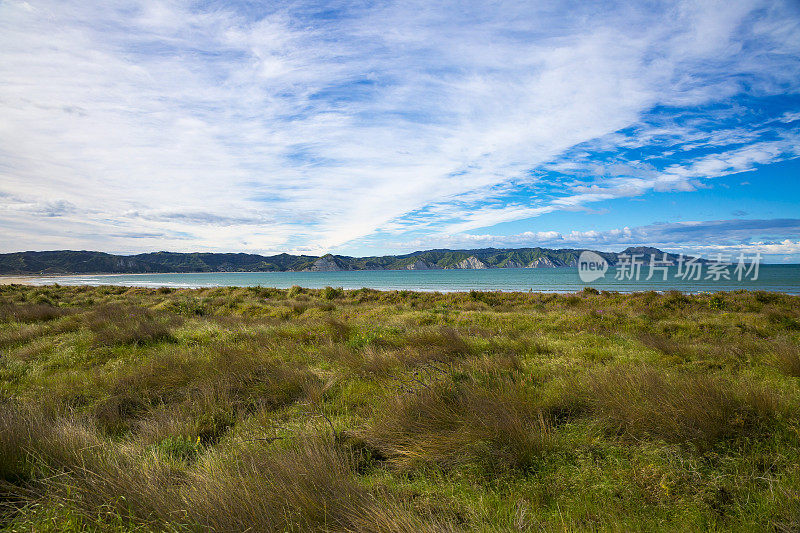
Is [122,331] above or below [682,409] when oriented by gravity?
below

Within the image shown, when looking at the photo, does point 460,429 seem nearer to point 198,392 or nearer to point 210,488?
point 210,488

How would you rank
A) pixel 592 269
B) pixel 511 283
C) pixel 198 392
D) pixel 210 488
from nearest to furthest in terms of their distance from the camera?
pixel 210 488, pixel 198 392, pixel 511 283, pixel 592 269

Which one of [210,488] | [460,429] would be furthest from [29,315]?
[460,429]

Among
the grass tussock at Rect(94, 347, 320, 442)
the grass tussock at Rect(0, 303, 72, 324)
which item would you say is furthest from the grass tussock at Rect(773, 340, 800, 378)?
the grass tussock at Rect(0, 303, 72, 324)

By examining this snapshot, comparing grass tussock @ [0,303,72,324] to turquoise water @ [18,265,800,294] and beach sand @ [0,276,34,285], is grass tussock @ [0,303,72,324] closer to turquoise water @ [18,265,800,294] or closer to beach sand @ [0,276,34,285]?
turquoise water @ [18,265,800,294]

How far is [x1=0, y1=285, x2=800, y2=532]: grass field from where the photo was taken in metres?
2.53

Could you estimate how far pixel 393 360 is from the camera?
6797 mm

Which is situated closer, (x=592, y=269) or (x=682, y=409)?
(x=682, y=409)

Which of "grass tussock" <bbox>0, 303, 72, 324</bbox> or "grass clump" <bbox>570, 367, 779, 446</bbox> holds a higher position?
Answer: "grass clump" <bbox>570, 367, 779, 446</bbox>

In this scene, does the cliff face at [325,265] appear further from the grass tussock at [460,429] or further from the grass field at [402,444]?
the grass tussock at [460,429]

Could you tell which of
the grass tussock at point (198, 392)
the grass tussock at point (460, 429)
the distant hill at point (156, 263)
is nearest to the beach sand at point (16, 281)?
the distant hill at point (156, 263)

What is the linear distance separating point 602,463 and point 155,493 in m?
3.83

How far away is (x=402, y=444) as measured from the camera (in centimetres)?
384

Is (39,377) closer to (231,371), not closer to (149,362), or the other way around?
(149,362)
